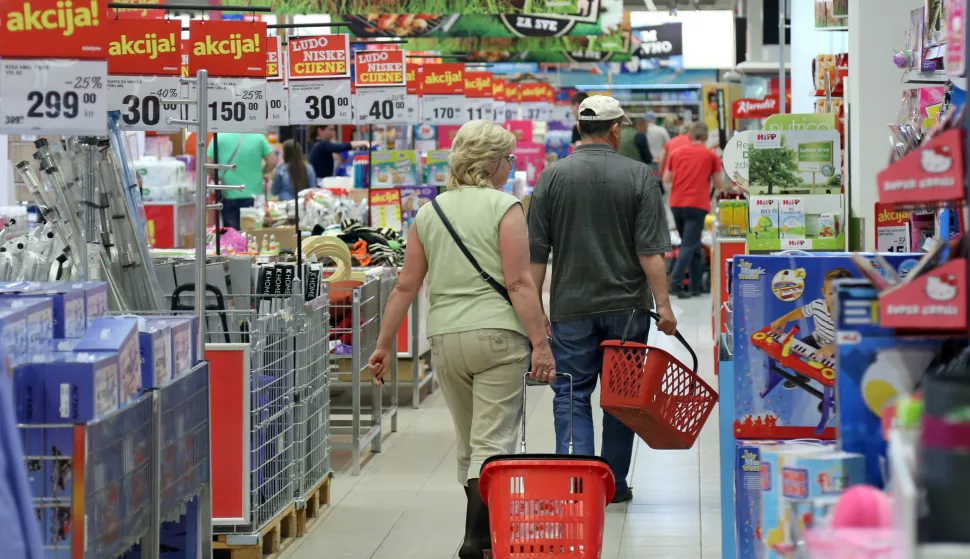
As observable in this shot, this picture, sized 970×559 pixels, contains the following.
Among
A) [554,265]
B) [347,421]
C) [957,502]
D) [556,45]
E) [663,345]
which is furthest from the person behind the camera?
[556,45]

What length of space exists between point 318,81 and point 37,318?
6158 mm

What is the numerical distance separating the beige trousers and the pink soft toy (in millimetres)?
2780

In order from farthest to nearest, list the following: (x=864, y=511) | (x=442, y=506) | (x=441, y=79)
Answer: (x=441, y=79)
(x=442, y=506)
(x=864, y=511)

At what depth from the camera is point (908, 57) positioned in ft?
14.7

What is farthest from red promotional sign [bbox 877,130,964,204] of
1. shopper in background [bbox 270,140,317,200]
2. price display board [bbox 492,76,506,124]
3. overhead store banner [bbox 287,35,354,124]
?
price display board [bbox 492,76,506,124]

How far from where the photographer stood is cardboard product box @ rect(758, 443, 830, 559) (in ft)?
7.16

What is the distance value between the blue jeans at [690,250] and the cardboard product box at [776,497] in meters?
11.5

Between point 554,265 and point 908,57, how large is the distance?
5.46ft

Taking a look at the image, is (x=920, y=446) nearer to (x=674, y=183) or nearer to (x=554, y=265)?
(x=554, y=265)

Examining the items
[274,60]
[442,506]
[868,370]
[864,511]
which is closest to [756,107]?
[274,60]

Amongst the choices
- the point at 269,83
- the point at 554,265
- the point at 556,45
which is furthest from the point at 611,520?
the point at 556,45

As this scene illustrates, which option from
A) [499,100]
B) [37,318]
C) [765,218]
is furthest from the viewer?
[499,100]

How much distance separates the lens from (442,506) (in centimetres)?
609

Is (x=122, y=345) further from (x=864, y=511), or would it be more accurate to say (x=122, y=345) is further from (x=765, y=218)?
(x=765, y=218)
